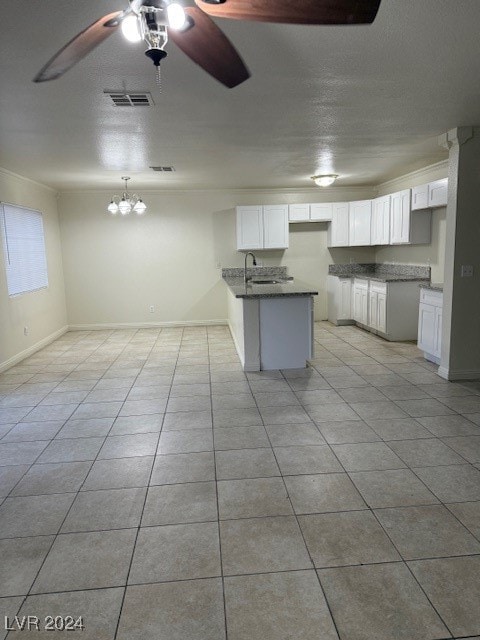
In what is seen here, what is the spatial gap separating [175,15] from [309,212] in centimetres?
629

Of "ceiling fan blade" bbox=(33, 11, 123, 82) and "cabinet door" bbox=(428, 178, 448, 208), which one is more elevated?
"ceiling fan blade" bbox=(33, 11, 123, 82)

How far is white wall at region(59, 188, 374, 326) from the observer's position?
24.9ft

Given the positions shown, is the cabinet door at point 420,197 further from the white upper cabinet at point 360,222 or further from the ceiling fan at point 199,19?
the ceiling fan at point 199,19

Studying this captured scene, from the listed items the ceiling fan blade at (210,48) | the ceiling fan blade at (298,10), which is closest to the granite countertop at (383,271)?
the ceiling fan blade at (210,48)

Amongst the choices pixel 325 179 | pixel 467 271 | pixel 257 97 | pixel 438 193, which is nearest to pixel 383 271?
pixel 325 179

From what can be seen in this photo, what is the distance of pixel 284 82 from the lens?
9.23 ft

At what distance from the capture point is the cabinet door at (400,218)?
238 inches

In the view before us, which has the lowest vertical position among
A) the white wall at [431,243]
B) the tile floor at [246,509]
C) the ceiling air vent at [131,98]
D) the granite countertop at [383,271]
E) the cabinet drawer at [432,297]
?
the tile floor at [246,509]

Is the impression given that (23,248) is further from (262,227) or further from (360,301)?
(360,301)

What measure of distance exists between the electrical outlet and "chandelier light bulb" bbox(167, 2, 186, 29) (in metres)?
3.84

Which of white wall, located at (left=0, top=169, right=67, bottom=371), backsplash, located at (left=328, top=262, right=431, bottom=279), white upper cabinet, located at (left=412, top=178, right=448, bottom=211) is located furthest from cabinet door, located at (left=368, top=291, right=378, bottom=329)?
white wall, located at (left=0, top=169, right=67, bottom=371)

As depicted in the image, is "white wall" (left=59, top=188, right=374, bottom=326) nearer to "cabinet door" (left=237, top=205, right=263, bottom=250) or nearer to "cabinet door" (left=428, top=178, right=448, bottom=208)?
"cabinet door" (left=237, top=205, right=263, bottom=250)

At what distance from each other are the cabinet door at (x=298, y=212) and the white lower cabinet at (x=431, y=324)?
288 cm

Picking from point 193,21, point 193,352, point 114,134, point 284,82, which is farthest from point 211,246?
point 193,21
